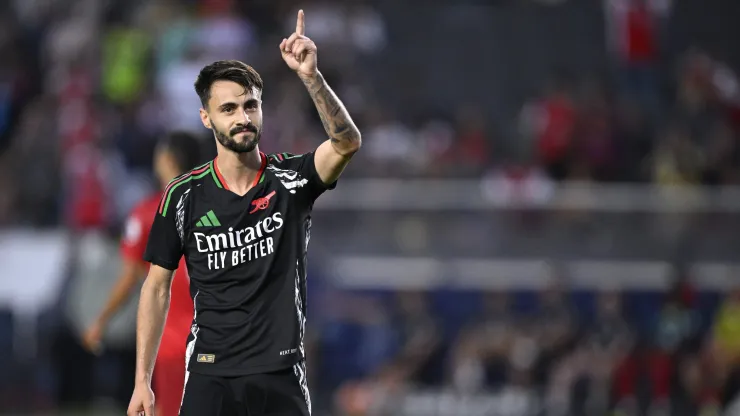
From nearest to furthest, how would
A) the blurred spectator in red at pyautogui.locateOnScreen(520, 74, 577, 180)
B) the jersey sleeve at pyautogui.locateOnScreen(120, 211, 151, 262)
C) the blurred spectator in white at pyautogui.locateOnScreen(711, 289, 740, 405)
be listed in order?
the jersey sleeve at pyautogui.locateOnScreen(120, 211, 151, 262)
the blurred spectator in white at pyautogui.locateOnScreen(711, 289, 740, 405)
the blurred spectator in red at pyautogui.locateOnScreen(520, 74, 577, 180)

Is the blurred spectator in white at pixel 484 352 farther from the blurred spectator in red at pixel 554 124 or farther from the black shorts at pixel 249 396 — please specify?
the black shorts at pixel 249 396

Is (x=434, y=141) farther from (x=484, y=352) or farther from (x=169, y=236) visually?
(x=169, y=236)

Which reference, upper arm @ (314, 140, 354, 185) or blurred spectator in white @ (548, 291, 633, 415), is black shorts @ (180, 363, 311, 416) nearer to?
upper arm @ (314, 140, 354, 185)

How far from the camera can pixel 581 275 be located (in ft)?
45.7

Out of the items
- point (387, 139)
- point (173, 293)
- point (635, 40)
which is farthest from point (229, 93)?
point (635, 40)

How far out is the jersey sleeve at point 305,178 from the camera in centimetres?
546

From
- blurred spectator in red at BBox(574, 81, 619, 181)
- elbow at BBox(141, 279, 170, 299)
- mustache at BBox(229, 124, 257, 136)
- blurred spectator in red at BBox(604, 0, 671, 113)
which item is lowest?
elbow at BBox(141, 279, 170, 299)

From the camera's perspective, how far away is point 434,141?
51.8 ft

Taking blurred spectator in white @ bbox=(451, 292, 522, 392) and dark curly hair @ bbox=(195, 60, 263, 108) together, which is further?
blurred spectator in white @ bbox=(451, 292, 522, 392)

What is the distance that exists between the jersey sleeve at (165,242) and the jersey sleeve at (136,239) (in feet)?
6.74

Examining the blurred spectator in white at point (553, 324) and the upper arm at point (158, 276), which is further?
the blurred spectator in white at point (553, 324)

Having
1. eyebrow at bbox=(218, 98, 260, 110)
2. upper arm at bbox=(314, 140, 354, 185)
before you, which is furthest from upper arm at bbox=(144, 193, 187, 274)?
upper arm at bbox=(314, 140, 354, 185)

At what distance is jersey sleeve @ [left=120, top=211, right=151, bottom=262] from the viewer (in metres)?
7.55

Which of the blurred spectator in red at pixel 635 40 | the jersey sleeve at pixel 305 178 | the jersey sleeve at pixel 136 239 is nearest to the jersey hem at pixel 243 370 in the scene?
the jersey sleeve at pixel 305 178
